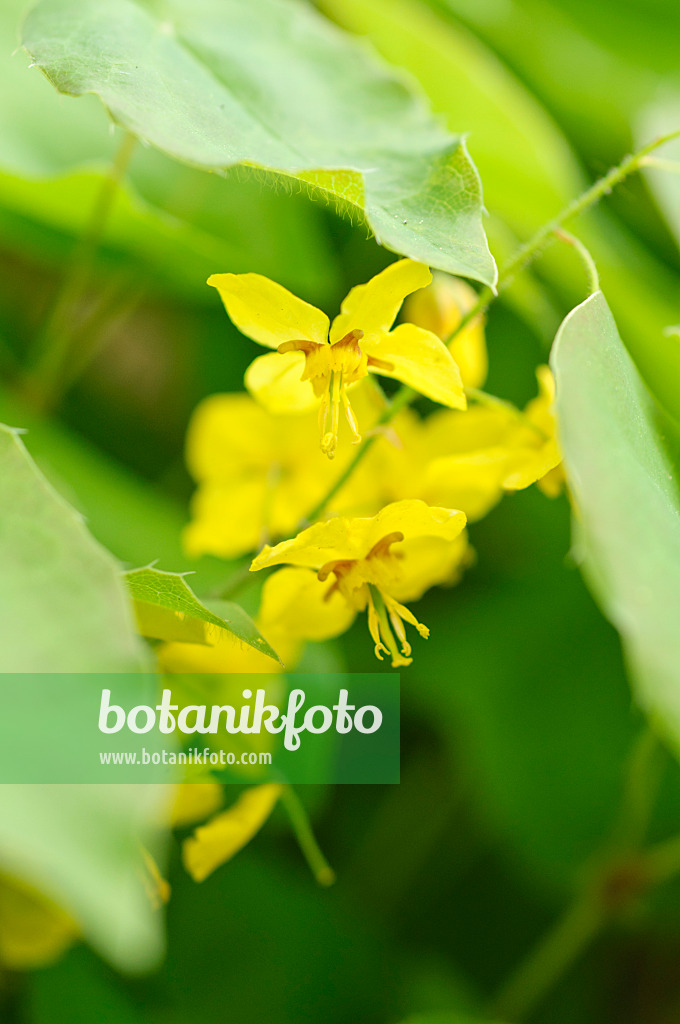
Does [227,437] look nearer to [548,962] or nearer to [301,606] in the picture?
[301,606]

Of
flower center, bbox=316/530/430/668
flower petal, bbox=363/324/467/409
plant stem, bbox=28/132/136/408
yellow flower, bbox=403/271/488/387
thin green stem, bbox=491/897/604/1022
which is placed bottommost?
thin green stem, bbox=491/897/604/1022

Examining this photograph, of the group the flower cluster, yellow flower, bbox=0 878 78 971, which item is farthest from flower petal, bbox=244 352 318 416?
yellow flower, bbox=0 878 78 971

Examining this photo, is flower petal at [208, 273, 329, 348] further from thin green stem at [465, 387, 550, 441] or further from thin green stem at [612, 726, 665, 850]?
thin green stem at [612, 726, 665, 850]

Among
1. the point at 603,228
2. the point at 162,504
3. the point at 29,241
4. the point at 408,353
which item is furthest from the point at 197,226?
the point at 408,353

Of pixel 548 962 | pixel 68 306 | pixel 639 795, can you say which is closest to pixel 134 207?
pixel 68 306

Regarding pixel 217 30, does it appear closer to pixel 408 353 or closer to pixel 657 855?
pixel 408 353

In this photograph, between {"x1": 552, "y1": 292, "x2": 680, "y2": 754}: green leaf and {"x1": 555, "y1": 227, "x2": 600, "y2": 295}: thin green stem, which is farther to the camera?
{"x1": 555, "y1": 227, "x2": 600, "y2": 295}: thin green stem

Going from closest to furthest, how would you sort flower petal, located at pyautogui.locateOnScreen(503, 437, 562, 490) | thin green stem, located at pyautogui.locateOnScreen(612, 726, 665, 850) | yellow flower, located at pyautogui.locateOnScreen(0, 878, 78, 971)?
flower petal, located at pyautogui.locateOnScreen(503, 437, 562, 490), yellow flower, located at pyautogui.locateOnScreen(0, 878, 78, 971), thin green stem, located at pyautogui.locateOnScreen(612, 726, 665, 850)
